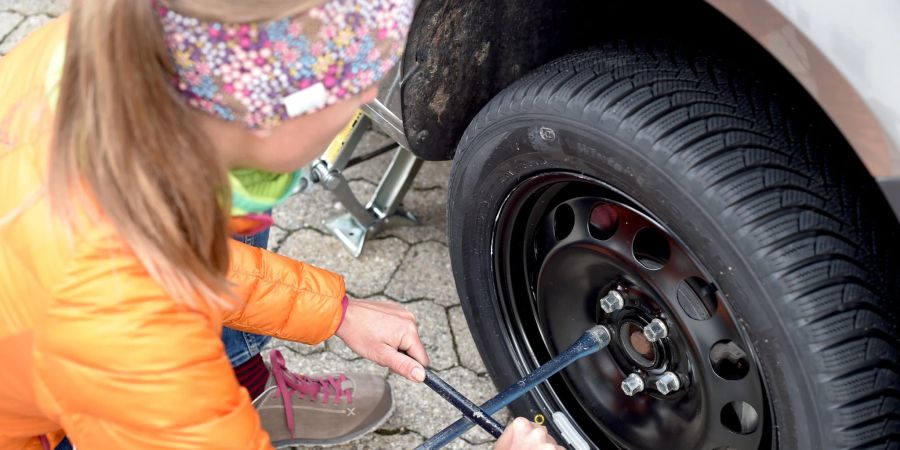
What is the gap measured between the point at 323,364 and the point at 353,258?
12.9 inches

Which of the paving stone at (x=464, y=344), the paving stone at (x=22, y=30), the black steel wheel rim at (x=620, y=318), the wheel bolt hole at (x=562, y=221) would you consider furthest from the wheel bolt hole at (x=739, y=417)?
the paving stone at (x=22, y=30)

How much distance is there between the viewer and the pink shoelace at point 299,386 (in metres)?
1.86

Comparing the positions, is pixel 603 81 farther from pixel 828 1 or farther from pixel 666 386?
pixel 666 386

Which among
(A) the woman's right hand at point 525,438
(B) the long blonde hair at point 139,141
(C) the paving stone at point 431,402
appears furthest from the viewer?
(C) the paving stone at point 431,402

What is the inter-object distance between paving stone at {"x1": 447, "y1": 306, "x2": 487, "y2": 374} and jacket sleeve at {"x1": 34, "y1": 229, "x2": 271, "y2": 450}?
103 cm

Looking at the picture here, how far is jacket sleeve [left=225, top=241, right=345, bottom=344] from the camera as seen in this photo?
153cm

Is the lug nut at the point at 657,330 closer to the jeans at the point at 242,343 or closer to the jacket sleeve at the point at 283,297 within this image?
the jacket sleeve at the point at 283,297

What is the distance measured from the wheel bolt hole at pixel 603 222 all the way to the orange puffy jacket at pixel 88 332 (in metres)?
0.69

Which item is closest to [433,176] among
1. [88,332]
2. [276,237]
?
[276,237]

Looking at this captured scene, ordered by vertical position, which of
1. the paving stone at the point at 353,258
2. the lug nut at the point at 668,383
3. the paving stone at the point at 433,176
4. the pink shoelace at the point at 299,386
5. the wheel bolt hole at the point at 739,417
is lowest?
the pink shoelace at the point at 299,386

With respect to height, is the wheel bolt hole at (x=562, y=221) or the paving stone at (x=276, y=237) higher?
the wheel bolt hole at (x=562, y=221)

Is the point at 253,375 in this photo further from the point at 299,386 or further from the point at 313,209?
the point at 313,209

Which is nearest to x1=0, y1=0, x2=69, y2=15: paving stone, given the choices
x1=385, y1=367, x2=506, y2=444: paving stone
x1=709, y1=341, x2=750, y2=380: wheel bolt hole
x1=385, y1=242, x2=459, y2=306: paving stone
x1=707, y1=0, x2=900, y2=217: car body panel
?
x1=385, y1=242, x2=459, y2=306: paving stone

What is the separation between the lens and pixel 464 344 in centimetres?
213
